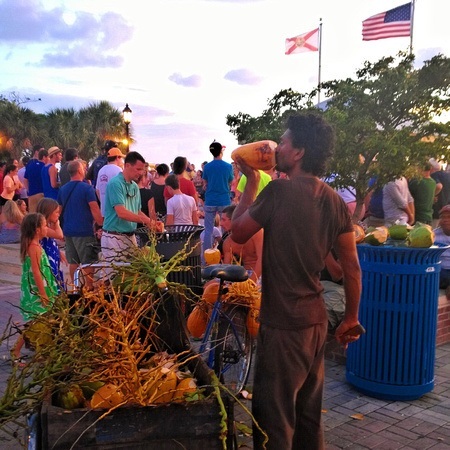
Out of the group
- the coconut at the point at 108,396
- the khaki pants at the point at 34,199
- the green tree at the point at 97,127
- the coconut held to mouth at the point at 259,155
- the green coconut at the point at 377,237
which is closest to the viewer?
the coconut at the point at 108,396

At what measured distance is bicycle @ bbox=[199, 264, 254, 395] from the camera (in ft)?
13.2

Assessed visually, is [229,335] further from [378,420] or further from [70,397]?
[70,397]

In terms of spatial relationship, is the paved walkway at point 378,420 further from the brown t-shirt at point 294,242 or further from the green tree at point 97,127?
the green tree at point 97,127

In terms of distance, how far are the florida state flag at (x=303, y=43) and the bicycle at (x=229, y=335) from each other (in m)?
21.9

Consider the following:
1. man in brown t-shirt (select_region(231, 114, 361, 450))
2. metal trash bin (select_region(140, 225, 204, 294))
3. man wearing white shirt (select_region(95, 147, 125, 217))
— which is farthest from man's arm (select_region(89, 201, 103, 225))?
man in brown t-shirt (select_region(231, 114, 361, 450))

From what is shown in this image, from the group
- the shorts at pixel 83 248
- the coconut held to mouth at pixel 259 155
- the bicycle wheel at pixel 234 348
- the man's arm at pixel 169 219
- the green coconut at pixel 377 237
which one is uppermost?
the coconut held to mouth at pixel 259 155

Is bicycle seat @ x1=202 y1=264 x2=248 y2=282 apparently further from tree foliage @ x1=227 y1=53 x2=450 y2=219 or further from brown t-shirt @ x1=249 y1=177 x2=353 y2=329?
tree foliage @ x1=227 y1=53 x2=450 y2=219

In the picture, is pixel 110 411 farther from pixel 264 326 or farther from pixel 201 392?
pixel 264 326

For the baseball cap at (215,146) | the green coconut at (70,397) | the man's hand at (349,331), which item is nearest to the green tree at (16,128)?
the baseball cap at (215,146)

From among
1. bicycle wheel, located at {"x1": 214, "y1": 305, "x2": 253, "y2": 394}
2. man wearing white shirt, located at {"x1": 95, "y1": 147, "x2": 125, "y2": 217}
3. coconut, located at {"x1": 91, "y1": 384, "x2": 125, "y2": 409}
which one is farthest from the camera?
man wearing white shirt, located at {"x1": 95, "y1": 147, "x2": 125, "y2": 217}

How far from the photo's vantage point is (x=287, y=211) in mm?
2768

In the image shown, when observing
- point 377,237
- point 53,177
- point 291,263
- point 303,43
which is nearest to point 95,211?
point 53,177

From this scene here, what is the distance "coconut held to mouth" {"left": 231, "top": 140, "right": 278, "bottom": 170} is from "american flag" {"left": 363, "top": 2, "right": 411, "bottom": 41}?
1600cm

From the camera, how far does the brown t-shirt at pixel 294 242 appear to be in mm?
2781
